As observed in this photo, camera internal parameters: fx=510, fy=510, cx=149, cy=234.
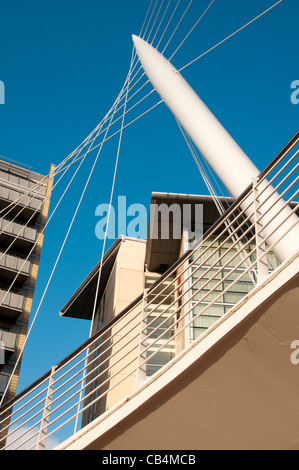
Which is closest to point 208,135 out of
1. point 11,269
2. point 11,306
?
point 11,306

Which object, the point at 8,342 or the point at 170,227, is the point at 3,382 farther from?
the point at 170,227

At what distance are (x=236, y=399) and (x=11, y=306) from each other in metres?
32.8

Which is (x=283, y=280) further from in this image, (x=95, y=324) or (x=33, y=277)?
(x=33, y=277)

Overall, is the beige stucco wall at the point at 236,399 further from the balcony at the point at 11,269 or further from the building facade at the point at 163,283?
the balcony at the point at 11,269

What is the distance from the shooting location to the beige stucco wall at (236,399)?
4574mm

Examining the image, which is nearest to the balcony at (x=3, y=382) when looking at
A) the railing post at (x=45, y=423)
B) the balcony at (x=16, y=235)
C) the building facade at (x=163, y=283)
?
the building facade at (x=163, y=283)

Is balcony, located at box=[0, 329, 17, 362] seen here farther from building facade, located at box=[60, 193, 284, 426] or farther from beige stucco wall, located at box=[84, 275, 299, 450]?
beige stucco wall, located at box=[84, 275, 299, 450]

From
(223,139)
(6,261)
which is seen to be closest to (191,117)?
(223,139)

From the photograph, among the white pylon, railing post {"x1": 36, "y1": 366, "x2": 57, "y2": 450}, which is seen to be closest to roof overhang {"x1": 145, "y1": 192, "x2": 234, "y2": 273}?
the white pylon

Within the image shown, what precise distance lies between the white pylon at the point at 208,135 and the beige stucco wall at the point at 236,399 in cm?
175

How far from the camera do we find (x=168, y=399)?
4.76 metres

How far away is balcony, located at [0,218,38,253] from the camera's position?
38.7 m

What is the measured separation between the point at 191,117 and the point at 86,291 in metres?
26.9

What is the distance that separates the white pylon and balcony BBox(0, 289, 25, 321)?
2783 cm
